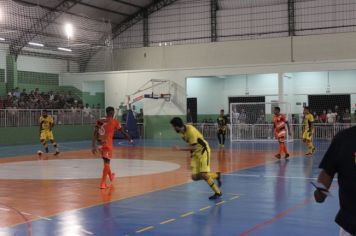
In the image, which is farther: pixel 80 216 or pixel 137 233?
pixel 80 216

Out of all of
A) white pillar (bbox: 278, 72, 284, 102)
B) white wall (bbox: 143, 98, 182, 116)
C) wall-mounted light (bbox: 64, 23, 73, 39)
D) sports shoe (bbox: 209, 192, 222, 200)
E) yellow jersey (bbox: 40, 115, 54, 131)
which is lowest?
sports shoe (bbox: 209, 192, 222, 200)

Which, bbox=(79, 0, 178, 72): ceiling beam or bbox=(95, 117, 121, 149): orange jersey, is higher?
bbox=(79, 0, 178, 72): ceiling beam

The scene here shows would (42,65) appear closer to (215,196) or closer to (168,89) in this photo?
(168,89)

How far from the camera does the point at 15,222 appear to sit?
9.48m

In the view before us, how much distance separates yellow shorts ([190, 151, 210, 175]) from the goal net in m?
22.7

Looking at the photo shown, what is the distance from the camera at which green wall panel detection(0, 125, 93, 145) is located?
3350cm

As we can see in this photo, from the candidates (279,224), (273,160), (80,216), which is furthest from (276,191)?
(273,160)

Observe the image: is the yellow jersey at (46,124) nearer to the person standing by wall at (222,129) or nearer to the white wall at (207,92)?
the person standing by wall at (222,129)

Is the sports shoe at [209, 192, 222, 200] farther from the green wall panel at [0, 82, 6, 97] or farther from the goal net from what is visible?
the green wall panel at [0, 82, 6, 97]

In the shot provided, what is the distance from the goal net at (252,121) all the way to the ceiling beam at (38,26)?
15052 millimetres

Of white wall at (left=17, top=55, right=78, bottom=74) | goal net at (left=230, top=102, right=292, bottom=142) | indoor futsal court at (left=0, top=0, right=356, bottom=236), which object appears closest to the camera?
indoor futsal court at (left=0, top=0, right=356, bottom=236)

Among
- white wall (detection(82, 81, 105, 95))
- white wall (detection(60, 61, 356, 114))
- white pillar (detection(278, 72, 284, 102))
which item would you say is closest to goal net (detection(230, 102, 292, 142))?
white pillar (detection(278, 72, 284, 102))

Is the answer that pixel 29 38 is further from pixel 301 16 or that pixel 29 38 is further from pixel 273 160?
pixel 273 160

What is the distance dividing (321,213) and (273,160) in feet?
36.3
